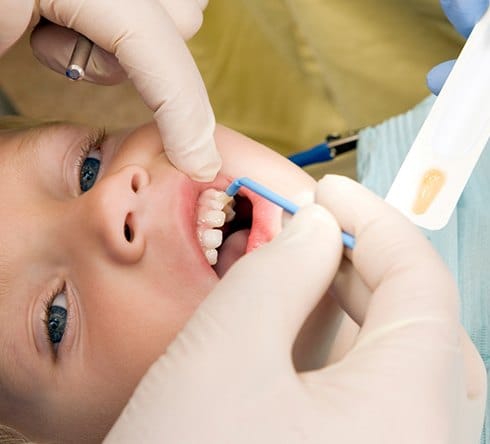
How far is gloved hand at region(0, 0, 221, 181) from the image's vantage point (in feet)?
3.60

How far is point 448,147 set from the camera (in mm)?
1002

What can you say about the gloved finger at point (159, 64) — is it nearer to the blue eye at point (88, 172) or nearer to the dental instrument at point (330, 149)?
the blue eye at point (88, 172)

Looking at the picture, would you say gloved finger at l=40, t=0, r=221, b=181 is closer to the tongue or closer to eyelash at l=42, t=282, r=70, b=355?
the tongue

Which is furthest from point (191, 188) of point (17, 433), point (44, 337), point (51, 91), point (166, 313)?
point (51, 91)

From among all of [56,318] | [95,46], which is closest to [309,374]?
[56,318]

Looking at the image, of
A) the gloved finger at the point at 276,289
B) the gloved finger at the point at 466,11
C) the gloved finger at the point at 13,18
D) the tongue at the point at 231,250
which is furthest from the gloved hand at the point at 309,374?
the gloved finger at the point at 13,18

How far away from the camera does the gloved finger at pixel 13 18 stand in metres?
1.07

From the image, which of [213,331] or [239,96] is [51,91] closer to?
[239,96]

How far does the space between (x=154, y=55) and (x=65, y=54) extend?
0.85ft

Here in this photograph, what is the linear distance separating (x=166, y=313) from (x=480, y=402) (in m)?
0.46

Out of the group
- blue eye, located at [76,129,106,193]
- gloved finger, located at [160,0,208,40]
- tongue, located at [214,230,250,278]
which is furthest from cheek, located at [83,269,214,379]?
gloved finger, located at [160,0,208,40]

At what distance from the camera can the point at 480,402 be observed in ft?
3.02

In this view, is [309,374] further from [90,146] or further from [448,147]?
[90,146]

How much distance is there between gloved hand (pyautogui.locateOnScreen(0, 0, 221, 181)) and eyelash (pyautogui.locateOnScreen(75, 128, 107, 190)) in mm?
178
